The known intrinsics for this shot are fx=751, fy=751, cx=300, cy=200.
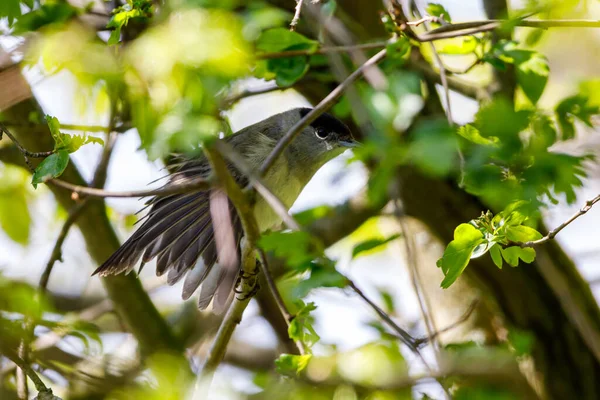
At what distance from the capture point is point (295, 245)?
1.92 metres

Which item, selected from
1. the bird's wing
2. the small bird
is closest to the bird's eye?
the small bird

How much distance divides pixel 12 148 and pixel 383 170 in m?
2.81

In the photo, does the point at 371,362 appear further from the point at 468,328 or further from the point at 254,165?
the point at 468,328

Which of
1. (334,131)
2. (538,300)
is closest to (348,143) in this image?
(334,131)

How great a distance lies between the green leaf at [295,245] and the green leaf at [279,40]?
3.72ft

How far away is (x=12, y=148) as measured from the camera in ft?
13.8

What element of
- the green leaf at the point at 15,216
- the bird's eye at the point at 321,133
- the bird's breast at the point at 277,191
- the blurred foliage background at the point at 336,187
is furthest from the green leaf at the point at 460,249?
the green leaf at the point at 15,216

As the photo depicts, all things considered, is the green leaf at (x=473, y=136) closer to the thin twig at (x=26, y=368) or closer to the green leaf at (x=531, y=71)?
the green leaf at (x=531, y=71)

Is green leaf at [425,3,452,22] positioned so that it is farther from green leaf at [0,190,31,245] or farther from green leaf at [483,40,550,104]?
green leaf at [0,190,31,245]

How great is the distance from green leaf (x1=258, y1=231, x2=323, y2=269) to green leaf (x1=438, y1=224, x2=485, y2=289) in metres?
0.50

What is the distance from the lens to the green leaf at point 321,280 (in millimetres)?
1954

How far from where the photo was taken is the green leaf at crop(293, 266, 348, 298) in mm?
1954

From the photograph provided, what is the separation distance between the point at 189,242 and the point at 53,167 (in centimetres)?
157

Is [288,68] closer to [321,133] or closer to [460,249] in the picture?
[460,249]
